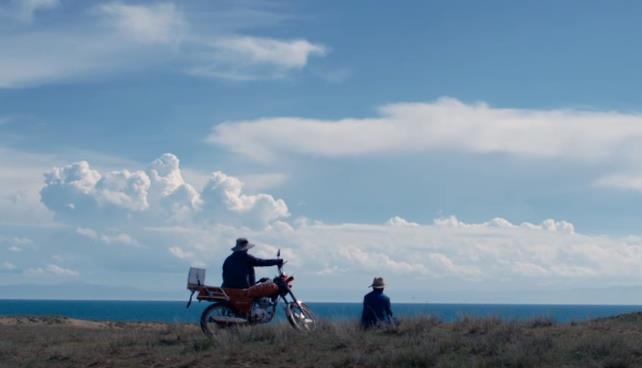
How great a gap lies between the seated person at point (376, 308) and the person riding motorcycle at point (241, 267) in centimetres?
192

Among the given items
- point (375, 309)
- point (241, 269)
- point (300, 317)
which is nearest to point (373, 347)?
point (375, 309)

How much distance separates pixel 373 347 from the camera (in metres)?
15.5

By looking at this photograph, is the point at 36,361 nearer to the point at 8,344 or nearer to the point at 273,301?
the point at 8,344

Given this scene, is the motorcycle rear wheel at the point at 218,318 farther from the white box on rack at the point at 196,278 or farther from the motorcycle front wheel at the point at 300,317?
the motorcycle front wheel at the point at 300,317

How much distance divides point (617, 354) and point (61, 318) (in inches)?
1032

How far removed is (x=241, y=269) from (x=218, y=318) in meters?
1.15

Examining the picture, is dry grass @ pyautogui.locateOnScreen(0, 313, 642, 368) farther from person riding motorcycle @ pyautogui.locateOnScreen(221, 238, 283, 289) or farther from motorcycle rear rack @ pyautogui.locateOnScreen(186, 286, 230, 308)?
person riding motorcycle @ pyautogui.locateOnScreen(221, 238, 283, 289)

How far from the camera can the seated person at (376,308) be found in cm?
1814

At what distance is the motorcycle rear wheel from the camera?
18125 millimetres

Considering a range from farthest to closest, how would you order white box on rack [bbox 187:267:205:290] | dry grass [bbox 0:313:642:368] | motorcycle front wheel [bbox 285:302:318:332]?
white box on rack [bbox 187:267:205:290]
motorcycle front wheel [bbox 285:302:318:332]
dry grass [bbox 0:313:642:368]

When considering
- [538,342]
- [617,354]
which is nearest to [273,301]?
[538,342]

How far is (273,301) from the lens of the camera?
61.5ft

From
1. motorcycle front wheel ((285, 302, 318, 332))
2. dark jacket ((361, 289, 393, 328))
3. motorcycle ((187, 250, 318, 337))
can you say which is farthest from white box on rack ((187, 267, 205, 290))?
dark jacket ((361, 289, 393, 328))

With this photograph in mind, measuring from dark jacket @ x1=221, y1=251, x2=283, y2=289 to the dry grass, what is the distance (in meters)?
1.22
